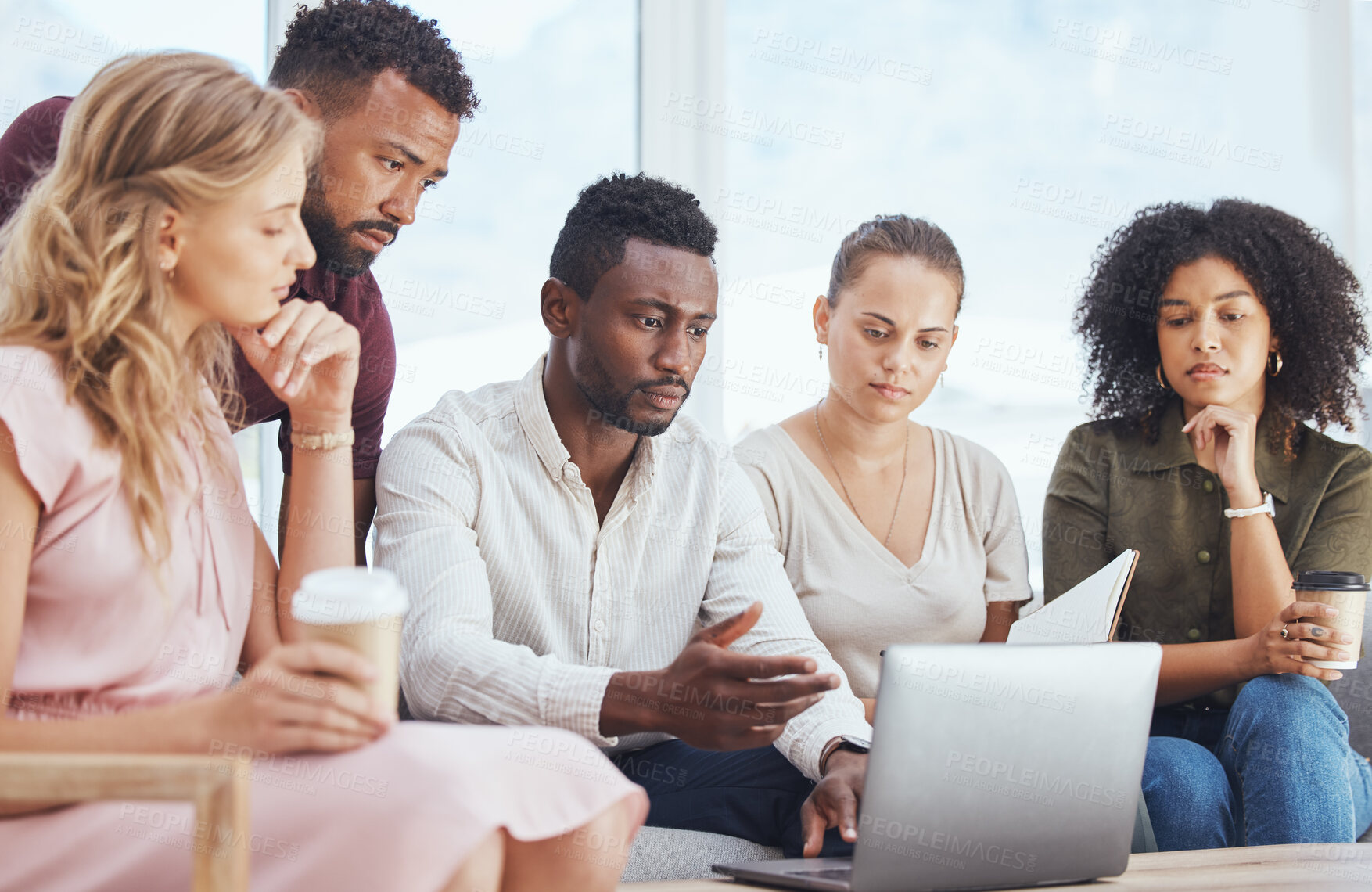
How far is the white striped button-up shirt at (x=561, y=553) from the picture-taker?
1.55 m

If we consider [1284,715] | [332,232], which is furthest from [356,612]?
[1284,715]

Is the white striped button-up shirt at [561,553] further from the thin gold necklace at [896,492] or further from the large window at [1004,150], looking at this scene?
the large window at [1004,150]

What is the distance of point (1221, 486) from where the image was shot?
7.12 ft

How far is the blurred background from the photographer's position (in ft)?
10.5

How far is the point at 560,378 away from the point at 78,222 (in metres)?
0.83

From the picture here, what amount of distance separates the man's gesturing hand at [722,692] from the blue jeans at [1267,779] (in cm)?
85

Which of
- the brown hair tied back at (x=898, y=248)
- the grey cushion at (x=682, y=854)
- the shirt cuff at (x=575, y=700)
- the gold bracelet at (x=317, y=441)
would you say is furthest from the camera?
the brown hair tied back at (x=898, y=248)

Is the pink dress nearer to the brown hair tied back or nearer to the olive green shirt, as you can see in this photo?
the brown hair tied back

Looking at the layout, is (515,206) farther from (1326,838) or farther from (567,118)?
(1326,838)

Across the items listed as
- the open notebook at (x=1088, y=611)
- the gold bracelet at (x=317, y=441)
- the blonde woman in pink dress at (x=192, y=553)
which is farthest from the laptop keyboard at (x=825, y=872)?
the gold bracelet at (x=317, y=441)

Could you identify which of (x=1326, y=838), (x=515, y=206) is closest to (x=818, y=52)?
(x=515, y=206)

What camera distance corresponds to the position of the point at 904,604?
2.04 m

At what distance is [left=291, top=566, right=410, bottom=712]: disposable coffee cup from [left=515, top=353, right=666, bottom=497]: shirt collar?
97 cm

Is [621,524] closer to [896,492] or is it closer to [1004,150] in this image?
[896,492]
